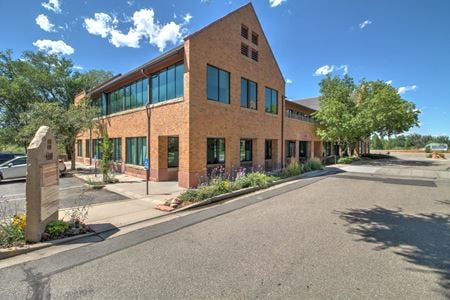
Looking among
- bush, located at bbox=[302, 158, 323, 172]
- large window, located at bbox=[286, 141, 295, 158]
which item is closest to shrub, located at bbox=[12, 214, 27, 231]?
bush, located at bbox=[302, 158, 323, 172]

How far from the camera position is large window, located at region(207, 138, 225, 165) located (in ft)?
43.2

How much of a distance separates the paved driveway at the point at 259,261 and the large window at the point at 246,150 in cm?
851

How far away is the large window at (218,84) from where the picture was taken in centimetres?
1270

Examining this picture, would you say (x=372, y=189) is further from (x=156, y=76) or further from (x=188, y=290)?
(x=156, y=76)

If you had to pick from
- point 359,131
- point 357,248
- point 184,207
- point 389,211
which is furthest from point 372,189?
point 359,131

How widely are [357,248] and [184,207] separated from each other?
544 cm

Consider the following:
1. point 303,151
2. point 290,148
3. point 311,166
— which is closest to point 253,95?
point 311,166

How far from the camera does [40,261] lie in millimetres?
4391

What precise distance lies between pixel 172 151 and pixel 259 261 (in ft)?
35.4

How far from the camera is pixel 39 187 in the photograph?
5.17m

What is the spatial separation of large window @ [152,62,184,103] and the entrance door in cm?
1772

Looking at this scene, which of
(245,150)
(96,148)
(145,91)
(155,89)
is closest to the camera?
(155,89)

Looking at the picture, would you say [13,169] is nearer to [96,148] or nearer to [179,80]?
[96,148]

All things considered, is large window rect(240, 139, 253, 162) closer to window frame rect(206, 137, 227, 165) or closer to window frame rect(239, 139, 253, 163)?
window frame rect(239, 139, 253, 163)
